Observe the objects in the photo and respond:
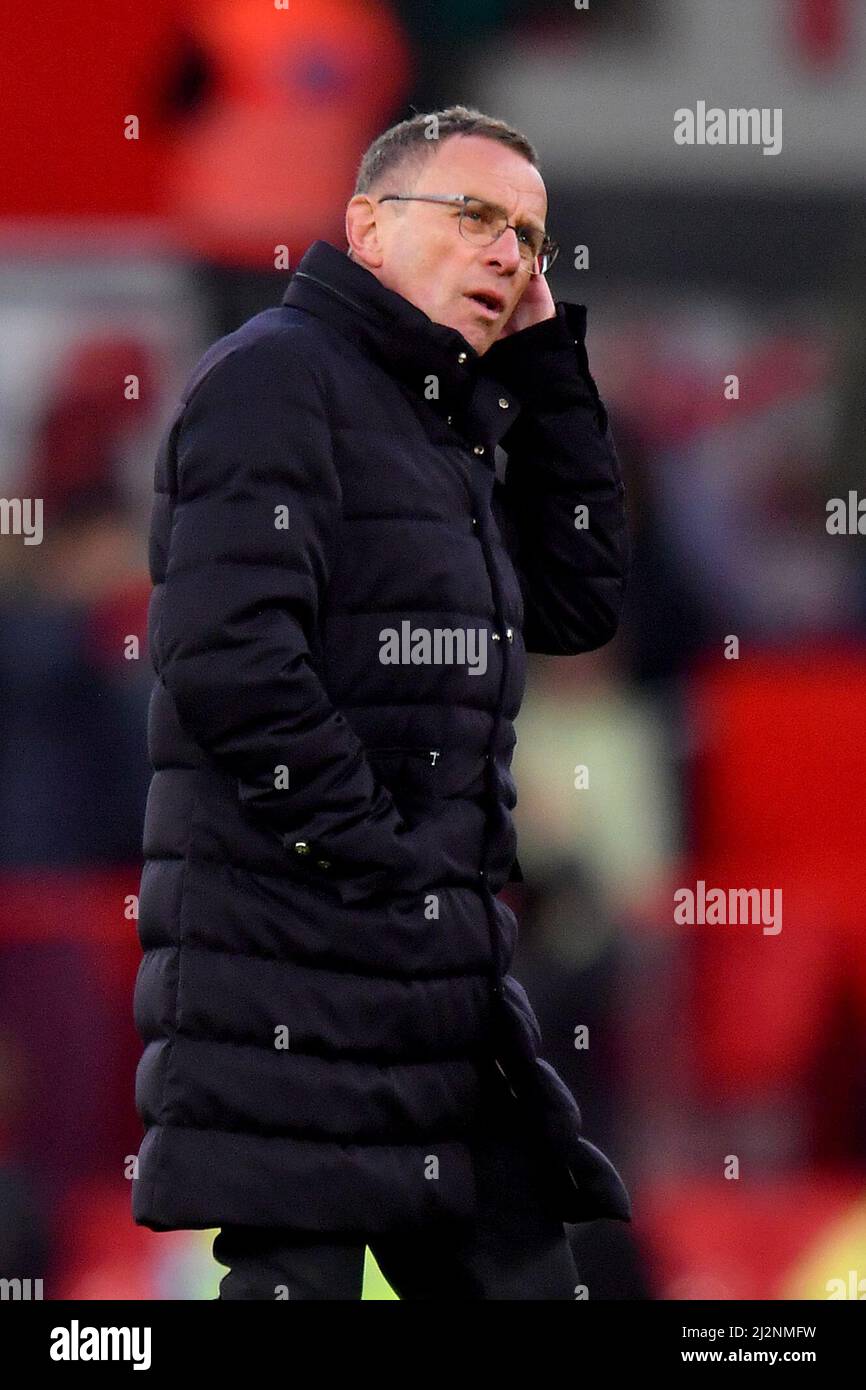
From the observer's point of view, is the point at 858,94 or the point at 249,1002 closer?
the point at 249,1002

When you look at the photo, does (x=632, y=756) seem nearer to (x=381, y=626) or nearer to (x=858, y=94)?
(x=858, y=94)

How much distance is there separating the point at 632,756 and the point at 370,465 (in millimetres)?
1875

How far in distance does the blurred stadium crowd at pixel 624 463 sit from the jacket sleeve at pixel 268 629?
1664 millimetres

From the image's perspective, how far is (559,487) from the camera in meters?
2.74

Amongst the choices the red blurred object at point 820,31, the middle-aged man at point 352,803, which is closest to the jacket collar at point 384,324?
the middle-aged man at point 352,803

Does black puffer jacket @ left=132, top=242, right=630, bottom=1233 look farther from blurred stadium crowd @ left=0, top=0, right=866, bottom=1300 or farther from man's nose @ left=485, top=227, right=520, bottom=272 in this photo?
blurred stadium crowd @ left=0, top=0, right=866, bottom=1300

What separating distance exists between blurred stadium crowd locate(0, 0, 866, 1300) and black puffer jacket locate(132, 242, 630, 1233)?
5.02 feet

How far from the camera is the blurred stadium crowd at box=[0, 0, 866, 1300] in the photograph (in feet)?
12.9

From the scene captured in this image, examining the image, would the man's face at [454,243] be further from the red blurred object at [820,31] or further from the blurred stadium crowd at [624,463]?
the red blurred object at [820,31]

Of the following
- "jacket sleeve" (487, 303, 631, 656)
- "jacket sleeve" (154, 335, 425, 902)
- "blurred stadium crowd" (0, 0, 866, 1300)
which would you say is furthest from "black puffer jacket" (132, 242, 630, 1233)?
"blurred stadium crowd" (0, 0, 866, 1300)

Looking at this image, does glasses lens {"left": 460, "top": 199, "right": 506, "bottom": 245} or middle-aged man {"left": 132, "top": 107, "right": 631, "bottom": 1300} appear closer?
middle-aged man {"left": 132, "top": 107, "right": 631, "bottom": 1300}
